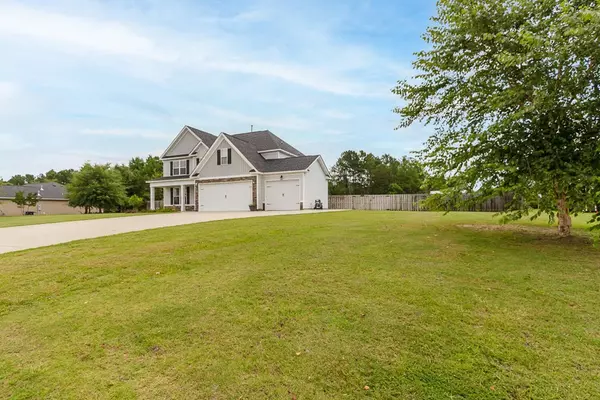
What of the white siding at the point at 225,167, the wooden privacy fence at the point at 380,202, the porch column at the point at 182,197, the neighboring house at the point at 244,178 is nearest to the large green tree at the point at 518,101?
the neighboring house at the point at 244,178

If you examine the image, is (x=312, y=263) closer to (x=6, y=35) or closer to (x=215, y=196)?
(x=6, y=35)

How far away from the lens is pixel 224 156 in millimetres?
22828

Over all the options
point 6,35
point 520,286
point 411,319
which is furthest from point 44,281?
point 6,35

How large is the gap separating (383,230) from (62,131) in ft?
90.6

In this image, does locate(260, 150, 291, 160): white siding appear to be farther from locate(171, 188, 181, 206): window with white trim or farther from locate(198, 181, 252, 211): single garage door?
locate(171, 188, 181, 206): window with white trim

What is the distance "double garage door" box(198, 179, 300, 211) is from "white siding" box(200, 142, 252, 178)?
2.56 ft

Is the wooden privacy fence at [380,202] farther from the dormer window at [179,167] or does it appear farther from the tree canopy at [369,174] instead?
the tree canopy at [369,174]

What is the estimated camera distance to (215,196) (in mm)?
23281

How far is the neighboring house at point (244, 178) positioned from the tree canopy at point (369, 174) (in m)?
19.5

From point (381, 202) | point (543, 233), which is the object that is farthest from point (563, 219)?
point (381, 202)

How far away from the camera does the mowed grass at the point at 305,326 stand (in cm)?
211

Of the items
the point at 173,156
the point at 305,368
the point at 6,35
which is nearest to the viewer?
the point at 305,368

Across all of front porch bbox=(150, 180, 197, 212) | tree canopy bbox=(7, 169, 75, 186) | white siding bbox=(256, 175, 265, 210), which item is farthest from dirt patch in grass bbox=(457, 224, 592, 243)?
tree canopy bbox=(7, 169, 75, 186)

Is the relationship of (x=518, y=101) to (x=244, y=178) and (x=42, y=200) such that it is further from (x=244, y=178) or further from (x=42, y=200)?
(x=42, y=200)
